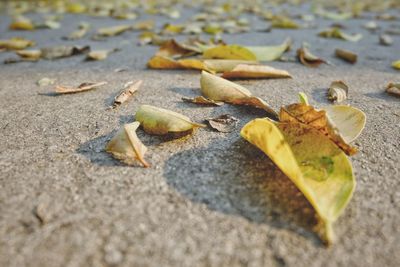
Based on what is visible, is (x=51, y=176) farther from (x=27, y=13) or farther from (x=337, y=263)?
(x=27, y=13)

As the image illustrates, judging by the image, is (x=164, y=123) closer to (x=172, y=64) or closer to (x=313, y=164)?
(x=313, y=164)

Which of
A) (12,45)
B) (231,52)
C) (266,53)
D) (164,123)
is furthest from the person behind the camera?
(12,45)

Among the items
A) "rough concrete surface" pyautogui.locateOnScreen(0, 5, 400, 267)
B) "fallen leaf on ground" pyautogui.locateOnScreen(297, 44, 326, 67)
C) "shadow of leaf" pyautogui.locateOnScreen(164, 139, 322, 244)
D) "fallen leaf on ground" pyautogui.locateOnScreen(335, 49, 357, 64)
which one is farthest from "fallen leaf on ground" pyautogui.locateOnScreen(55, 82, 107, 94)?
"fallen leaf on ground" pyautogui.locateOnScreen(335, 49, 357, 64)

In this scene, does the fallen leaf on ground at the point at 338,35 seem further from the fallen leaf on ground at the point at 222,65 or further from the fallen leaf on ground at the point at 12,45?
the fallen leaf on ground at the point at 12,45

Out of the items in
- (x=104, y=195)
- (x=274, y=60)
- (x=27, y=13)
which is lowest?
(x=27, y=13)

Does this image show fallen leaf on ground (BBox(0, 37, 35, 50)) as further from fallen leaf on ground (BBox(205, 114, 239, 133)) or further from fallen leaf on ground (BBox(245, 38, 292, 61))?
fallen leaf on ground (BBox(205, 114, 239, 133))

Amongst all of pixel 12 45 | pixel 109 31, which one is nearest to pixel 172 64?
pixel 12 45

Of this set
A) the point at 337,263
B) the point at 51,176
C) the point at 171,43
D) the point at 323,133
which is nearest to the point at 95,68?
the point at 171,43
